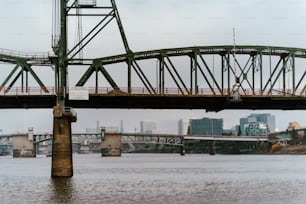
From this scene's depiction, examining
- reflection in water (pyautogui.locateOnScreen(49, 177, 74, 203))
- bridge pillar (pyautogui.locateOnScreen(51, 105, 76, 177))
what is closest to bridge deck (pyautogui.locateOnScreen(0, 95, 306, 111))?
bridge pillar (pyautogui.locateOnScreen(51, 105, 76, 177))

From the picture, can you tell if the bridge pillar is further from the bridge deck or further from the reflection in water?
the bridge deck

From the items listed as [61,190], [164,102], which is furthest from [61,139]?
[164,102]

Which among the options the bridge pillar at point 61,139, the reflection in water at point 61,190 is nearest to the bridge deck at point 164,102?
the bridge pillar at point 61,139

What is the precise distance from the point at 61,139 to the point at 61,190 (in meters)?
11.3

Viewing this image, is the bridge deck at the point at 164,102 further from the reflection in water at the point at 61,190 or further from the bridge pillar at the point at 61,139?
the reflection in water at the point at 61,190

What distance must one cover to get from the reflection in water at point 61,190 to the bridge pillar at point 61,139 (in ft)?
4.50

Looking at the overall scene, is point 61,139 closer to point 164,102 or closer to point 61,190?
point 61,190

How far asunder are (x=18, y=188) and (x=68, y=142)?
8.72 metres

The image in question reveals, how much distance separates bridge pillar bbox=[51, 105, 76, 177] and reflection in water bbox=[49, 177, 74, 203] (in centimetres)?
137

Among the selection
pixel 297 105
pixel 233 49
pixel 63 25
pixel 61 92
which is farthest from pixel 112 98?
pixel 297 105

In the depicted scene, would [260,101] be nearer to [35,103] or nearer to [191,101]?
[191,101]

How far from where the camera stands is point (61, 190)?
72.3 meters

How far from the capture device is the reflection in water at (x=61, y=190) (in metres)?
63.8

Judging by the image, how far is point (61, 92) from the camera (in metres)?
84.5
